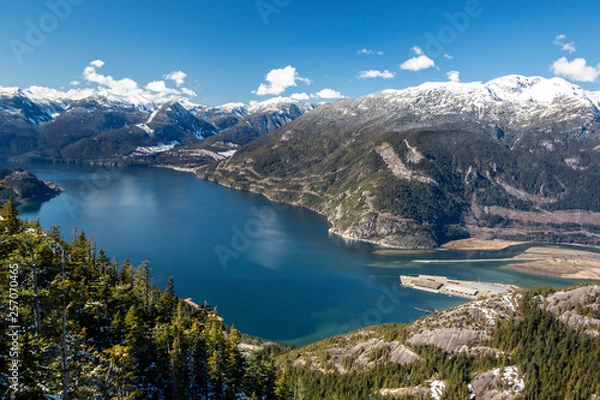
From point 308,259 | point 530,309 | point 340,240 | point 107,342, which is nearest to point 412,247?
point 340,240

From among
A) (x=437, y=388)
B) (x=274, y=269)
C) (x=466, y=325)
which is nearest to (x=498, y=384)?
(x=437, y=388)

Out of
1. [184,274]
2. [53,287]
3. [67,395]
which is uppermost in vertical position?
[53,287]

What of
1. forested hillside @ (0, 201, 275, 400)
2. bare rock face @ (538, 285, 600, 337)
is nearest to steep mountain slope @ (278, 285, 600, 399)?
bare rock face @ (538, 285, 600, 337)

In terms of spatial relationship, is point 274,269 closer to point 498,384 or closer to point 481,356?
point 481,356

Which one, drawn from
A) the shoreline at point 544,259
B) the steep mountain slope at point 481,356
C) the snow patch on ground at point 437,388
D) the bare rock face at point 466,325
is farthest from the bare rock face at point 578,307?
the shoreline at point 544,259

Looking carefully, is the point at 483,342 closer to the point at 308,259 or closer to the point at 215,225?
the point at 308,259

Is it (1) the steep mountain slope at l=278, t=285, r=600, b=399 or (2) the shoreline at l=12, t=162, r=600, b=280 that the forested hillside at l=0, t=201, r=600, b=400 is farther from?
(2) the shoreline at l=12, t=162, r=600, b=280
